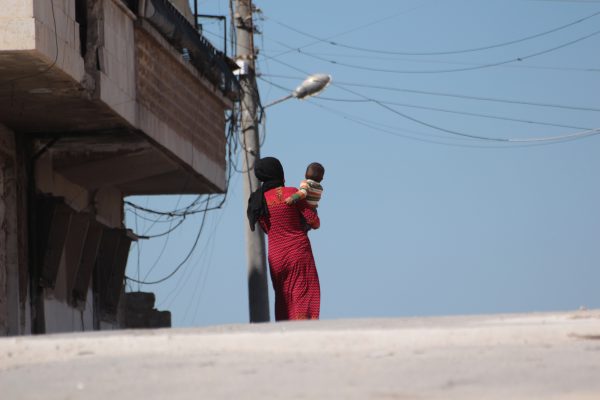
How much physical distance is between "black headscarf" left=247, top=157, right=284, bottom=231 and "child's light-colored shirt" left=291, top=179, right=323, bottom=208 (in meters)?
0.26

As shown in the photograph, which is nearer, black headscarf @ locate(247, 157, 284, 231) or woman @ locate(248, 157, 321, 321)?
woman @ locate(248, 157, 321, 321)

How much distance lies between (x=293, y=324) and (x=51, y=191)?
33.5ft

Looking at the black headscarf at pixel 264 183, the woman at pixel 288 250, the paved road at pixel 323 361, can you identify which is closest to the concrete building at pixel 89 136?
the black headscarf at pixel 264 183

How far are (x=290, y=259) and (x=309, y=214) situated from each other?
0.39 metres

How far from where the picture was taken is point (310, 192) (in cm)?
1154

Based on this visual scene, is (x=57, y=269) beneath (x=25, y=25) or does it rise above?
beneath

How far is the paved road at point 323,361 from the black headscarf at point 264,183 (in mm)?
4071

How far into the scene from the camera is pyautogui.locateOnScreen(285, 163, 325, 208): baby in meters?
11.4

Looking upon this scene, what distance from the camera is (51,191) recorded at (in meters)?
17.2

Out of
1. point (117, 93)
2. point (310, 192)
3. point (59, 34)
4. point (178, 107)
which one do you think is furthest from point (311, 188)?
point (178, 107)

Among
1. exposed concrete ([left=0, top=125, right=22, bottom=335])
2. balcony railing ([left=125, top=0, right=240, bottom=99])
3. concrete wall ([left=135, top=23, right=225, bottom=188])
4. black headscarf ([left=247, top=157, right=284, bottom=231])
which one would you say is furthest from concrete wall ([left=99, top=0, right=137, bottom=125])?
black headscarf ([left=247, top=157, right=284, bottom=231])

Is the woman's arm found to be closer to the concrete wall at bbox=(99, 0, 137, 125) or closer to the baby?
the baby

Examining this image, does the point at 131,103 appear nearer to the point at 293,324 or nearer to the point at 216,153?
the point at 216,153

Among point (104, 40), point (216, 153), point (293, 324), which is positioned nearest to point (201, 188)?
point (216, 153)
